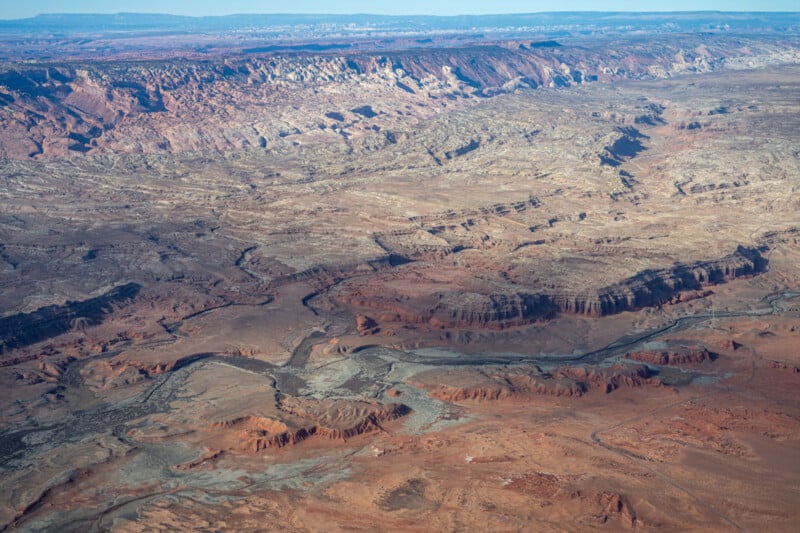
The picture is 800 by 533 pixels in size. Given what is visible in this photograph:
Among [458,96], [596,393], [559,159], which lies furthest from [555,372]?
[458,96]

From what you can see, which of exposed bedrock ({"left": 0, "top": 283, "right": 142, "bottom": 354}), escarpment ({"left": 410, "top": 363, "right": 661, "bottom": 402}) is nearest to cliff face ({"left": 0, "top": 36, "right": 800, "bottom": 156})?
exposed bedrock ({"left": 0, "top": 283, "right": 142, "bottom": 354})

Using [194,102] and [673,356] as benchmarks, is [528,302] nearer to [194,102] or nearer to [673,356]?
[673,356]

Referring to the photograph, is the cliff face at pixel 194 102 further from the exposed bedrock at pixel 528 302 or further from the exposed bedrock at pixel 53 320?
the exposed bedrock at pixel 528 302

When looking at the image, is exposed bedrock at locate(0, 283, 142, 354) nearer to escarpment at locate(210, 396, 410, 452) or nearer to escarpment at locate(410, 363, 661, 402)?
escarpment at locate(210, 396, 410, 452)

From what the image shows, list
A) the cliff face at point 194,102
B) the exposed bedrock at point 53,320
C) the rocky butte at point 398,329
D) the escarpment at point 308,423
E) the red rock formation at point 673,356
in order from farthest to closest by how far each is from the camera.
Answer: the cliff face at point 194,102 < the exposed bedrock at point 53,320 < the red rock formation at point 673,356 < the escarpment at point 308,423 < the rocky butte at point 398,329

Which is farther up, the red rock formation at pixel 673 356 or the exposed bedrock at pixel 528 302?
the exposed bedrock at pixel 528 302

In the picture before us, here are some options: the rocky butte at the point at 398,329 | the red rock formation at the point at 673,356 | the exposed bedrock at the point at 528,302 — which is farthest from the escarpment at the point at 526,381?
the exposed bedrock at the point at 528,302

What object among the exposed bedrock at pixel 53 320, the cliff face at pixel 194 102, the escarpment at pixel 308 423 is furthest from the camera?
the cliff face at pixel 194 102

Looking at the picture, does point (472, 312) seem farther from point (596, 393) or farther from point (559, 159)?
point (559, 159)
